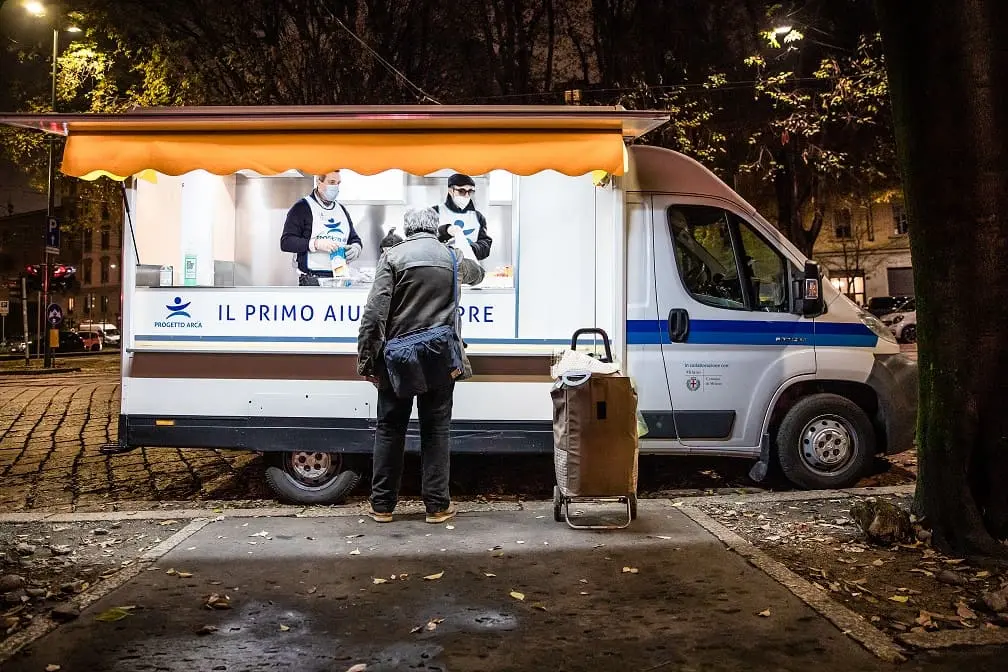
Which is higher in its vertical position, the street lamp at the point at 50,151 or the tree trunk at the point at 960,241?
the street lamp at the point at 50,151

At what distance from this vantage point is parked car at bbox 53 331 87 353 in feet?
135

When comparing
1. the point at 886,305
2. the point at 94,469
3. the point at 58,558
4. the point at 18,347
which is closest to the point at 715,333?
the point at 58,558

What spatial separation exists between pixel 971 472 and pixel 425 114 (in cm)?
402

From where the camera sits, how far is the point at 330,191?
21.7 ft

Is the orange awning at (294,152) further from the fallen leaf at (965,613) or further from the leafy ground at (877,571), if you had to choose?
the fallen leaf at (965,613)

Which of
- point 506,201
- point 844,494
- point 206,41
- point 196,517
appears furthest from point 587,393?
point 206,41

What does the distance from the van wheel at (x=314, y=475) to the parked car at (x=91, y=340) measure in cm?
4051

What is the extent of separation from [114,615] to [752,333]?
15.6ft

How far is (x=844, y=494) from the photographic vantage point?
6.45 m

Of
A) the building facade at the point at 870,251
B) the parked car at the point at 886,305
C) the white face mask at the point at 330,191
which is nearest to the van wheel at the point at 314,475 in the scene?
the white face mask at the point at 330,191

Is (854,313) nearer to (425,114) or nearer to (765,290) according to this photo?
(765,290)

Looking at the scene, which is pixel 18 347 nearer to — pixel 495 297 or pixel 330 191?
pixel 330 191

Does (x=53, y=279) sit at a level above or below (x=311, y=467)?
above

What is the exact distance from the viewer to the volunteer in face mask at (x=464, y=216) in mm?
6523
